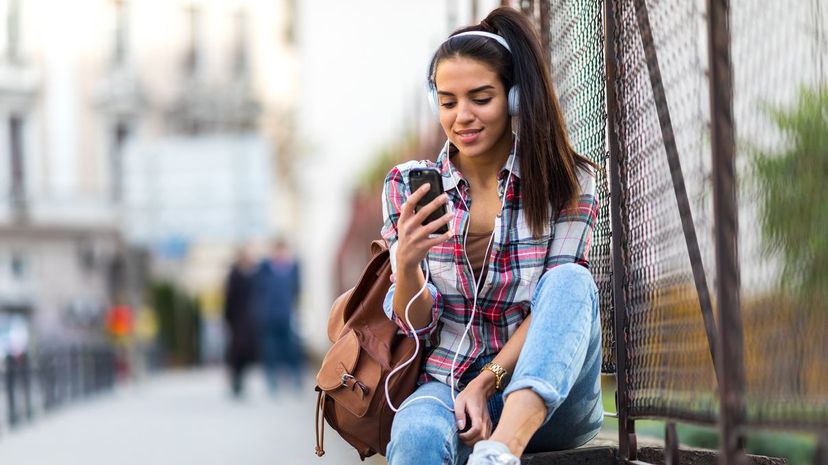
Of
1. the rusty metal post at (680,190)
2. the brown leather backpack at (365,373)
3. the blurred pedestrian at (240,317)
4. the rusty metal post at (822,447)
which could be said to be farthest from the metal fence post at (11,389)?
the rusty metal post at (822,447)

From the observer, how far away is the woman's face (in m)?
3.31

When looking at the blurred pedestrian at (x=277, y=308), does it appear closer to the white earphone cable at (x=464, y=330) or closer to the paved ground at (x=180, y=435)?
the paved ground at (x=180, y=435)

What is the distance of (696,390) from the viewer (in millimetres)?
2877

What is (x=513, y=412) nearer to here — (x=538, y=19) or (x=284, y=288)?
(x=538, y=19)

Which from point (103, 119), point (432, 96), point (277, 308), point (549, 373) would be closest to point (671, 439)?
point (549, 373)

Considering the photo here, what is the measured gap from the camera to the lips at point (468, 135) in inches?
131

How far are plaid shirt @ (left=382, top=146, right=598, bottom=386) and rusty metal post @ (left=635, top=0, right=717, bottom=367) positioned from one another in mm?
269

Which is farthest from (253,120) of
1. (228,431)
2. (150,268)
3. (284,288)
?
(228,431)

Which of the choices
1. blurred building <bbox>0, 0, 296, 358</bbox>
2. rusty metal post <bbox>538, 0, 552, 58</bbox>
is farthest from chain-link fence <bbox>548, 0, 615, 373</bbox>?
blurred building <bbox>0, 0, 296, 358</bbox>

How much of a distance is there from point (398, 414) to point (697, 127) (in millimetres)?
927

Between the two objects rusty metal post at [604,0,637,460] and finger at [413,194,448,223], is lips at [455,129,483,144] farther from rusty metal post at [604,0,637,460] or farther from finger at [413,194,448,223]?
rusty metal post at [604,0,637,460]

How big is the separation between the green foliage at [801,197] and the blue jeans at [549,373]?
20.2 inches

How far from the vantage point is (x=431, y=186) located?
3111 millimetres

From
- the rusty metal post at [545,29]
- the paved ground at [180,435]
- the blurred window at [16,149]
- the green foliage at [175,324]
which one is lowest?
the green foliage at [175,324]
